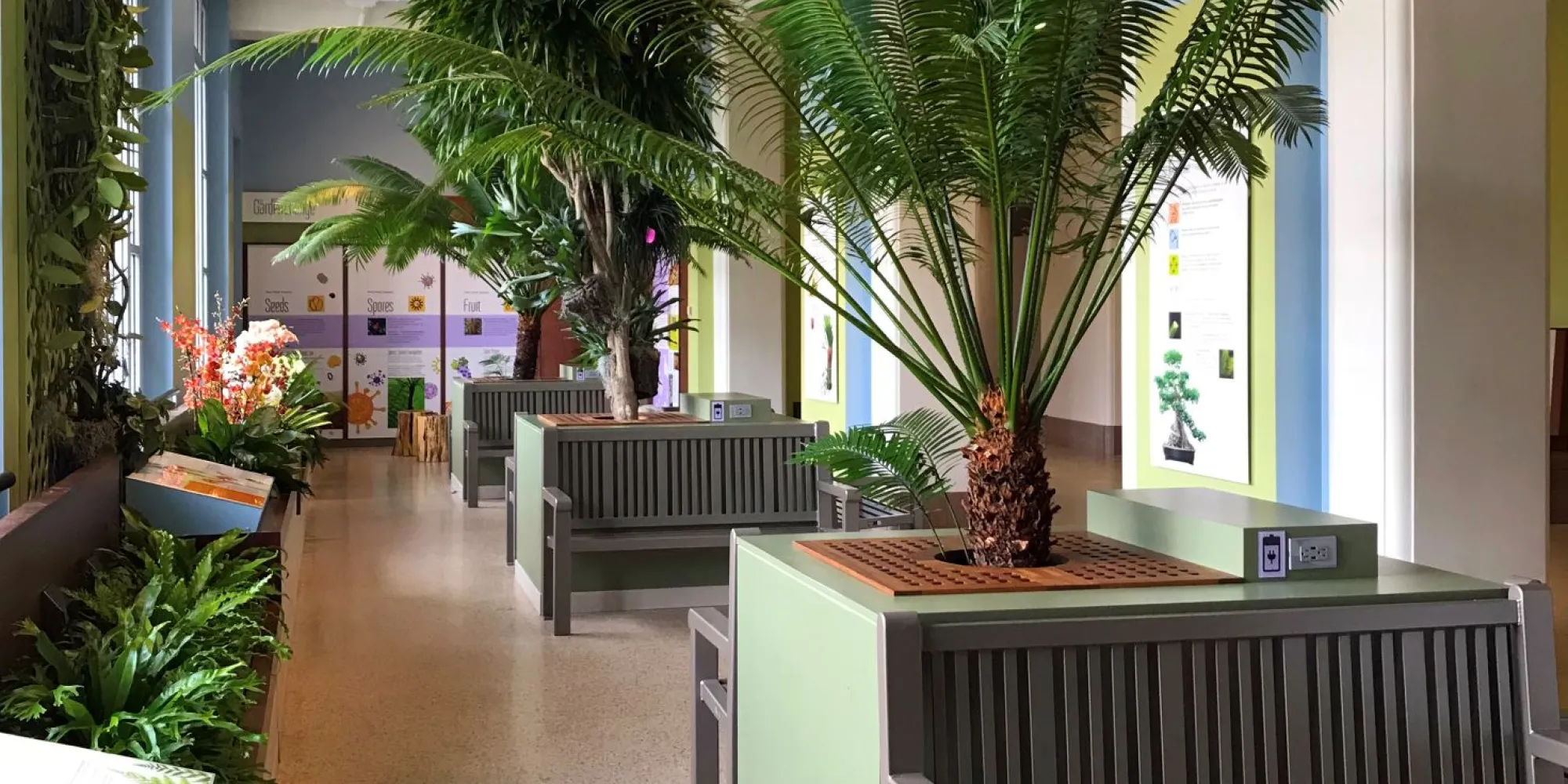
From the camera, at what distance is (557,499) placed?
6.57m

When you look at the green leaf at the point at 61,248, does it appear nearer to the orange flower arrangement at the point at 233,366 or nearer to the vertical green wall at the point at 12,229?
the vertical green wall at the point at 12,229

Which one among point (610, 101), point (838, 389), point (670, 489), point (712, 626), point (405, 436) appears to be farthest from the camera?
point (405, 436)

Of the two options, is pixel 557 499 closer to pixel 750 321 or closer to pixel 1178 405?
pixel 1178 405

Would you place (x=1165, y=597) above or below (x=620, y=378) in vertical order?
below

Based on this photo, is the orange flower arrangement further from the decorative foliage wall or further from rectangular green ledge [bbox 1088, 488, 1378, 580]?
rectangular green ledge [bbox 1088, 488, 1378, 580]

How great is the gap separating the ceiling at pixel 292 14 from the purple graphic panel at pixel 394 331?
3.79 m

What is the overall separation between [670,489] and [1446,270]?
3684 mm

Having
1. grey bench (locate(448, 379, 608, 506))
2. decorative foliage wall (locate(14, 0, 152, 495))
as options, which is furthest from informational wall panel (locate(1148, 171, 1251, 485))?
grey bench (locate(448, 379, 608, 506))

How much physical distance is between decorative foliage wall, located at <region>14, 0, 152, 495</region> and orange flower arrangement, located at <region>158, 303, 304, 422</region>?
2595 millimetres

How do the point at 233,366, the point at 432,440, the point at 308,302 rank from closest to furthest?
1. the point at 233,366
2. the point at 432,440
3. the point at 308,302

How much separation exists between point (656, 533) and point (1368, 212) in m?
3.53

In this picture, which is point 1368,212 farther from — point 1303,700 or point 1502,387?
point 1303,700

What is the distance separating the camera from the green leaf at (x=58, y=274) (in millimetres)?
3734

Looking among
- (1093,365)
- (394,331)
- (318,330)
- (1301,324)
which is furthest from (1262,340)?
(318,330)
